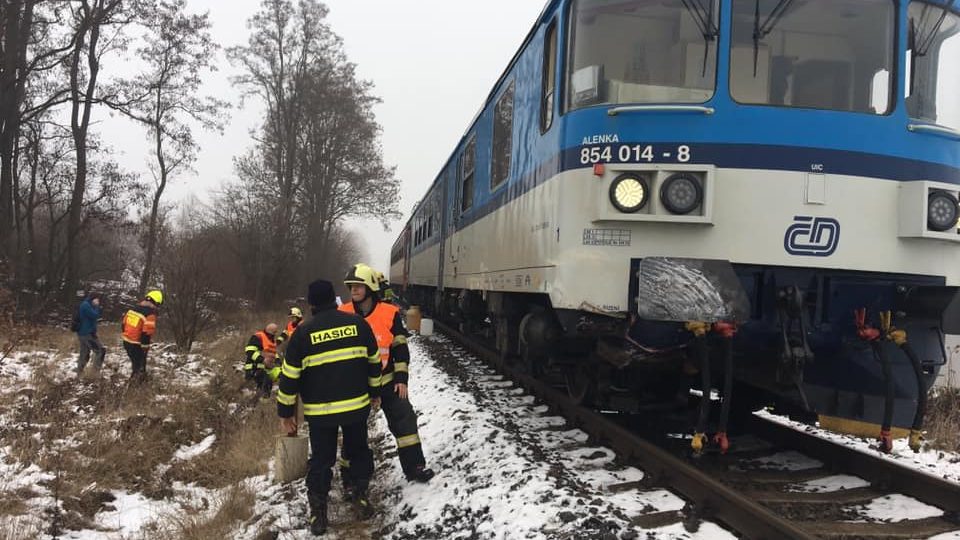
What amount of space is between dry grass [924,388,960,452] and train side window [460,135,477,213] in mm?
5698

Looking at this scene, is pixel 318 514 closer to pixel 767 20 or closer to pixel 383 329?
pixel 383 329

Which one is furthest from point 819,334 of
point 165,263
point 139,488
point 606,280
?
point 165,263

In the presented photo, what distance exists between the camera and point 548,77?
551 centimetres

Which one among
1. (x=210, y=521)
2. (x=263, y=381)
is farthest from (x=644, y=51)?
(x=263, y=381)

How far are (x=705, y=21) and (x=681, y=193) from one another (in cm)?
117

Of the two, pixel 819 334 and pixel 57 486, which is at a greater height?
pixel 819 334

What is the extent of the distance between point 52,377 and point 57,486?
6863mm

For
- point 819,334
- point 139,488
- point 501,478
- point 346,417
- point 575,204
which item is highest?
point 575,204

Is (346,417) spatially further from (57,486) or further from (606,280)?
(57,486)

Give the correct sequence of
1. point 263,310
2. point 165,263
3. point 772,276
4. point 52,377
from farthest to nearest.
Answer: point 263,310
point 165,263
point 52,377
point 772,276

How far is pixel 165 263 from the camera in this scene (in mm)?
16453

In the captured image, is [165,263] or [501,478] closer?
[501,478]

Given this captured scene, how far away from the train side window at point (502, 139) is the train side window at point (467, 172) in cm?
144

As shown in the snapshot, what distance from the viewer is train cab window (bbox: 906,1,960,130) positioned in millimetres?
4570
